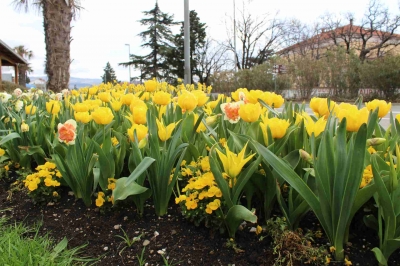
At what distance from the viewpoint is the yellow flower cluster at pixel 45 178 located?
178 cm

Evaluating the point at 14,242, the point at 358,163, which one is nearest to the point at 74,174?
the point at 14,242

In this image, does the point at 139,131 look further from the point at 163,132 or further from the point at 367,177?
the point at 367,177

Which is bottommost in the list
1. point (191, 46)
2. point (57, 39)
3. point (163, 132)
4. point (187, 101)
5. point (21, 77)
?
point (163, 132)

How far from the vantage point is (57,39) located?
6941 mm

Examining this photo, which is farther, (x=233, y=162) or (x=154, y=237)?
(x=154, y=237)

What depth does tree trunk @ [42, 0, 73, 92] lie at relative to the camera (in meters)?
6.89

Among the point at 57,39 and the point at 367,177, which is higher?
the point at 57,39

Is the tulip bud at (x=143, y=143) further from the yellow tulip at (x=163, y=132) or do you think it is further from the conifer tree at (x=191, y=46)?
the conifer tree at (x=191, y=46)

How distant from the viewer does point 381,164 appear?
1184 mm

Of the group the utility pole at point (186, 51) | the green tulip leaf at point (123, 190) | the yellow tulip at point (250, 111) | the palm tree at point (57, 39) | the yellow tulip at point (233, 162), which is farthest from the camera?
the utility pole at point (186, 51)

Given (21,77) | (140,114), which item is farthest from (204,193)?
(21,77)

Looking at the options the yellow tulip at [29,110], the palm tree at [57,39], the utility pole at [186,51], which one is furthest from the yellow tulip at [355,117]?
the utility pole at [186,51]

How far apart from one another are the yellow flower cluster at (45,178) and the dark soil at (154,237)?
16cm

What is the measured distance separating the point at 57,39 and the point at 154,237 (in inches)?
260
